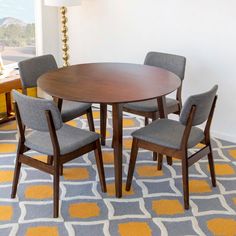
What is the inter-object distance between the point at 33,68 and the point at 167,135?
1.34 meters

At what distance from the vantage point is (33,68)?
333cm

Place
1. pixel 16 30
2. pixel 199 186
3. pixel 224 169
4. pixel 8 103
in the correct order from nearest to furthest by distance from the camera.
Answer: pixel 199 186 < pixel 224 169 < pixel 8 103 < pixel 16 30

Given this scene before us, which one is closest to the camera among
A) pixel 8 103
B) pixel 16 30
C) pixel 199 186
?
pixel 199 186

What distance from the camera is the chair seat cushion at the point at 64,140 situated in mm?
2523

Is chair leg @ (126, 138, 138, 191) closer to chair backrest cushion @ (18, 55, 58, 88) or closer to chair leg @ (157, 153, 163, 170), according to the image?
chair leg @ (157, 153, 163, 170)

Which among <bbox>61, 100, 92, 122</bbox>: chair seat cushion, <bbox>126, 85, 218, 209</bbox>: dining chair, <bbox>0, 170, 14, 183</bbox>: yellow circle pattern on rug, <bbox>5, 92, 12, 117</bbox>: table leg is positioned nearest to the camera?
<bbox>126, 85, 218, 209</bbox>: dining chair

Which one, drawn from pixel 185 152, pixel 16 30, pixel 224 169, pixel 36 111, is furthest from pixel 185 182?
pixel 16 30

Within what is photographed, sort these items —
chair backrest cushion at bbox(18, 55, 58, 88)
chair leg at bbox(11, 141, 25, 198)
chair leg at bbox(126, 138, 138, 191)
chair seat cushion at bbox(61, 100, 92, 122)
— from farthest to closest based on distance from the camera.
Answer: chair backrest cushion at bbox(18, 55, 58, 88) < chair seat cushion at bbox(61, 100, 92, 122) < chair leg at bbox(126, 138, 138, 191) < chair leg at bbox(11, 141, 25, 198)

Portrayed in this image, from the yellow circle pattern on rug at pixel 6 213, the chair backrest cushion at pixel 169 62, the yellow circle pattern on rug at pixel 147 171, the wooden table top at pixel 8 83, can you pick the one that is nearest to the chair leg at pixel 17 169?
the yellow circle pattern on rug at pixel 6 213

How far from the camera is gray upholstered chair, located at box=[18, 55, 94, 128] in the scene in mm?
3164

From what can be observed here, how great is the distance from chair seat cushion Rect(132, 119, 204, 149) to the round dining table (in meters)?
0.19

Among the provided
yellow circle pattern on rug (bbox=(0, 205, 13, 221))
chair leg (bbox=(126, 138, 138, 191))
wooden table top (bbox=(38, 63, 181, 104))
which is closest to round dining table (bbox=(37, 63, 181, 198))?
wooden table top (bbox=(38, 63, 181, 104))

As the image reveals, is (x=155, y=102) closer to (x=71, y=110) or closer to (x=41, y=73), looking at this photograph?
(x=71, y=110)

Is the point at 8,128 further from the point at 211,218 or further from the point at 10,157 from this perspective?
the point at 211,218
